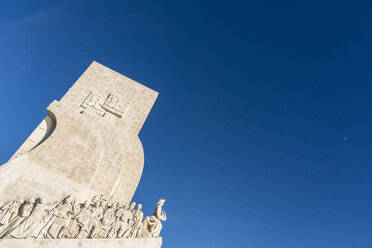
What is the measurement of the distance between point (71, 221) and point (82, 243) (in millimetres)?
884

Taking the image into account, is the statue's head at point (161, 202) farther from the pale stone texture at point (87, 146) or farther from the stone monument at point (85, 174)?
the pale stone texture at point (87, 146)

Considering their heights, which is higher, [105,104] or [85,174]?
[105,104]

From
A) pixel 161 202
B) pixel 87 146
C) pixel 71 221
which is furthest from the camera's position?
pixel 87 146

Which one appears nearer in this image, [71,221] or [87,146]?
[71,221]

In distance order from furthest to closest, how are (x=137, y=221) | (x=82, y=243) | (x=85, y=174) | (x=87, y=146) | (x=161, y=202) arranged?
(x=87, y=146) < (x=85, y=174) < (x=161, y=202) < (x=137, y=221) < (x=82, y=243)

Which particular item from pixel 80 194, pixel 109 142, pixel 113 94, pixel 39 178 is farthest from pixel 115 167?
pixel 113 94

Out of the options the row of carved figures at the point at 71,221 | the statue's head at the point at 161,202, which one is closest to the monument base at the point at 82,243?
the row of carved figures at the point at 71,221

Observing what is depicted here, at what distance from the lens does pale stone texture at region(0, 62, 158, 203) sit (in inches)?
366

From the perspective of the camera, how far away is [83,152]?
35.5 ft

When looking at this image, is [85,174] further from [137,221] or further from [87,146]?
[137,221]

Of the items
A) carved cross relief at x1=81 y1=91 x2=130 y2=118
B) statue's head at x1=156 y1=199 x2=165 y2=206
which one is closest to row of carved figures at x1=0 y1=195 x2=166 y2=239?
statue's head at x1=156 y1=199 x2=165 y2=206

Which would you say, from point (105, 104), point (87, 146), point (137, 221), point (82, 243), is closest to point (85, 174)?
point (87, 146)

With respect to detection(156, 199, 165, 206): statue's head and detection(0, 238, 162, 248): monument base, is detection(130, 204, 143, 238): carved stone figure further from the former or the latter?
detection(156, 199, 165, 206): statue's head

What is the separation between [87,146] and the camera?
36.3ft
